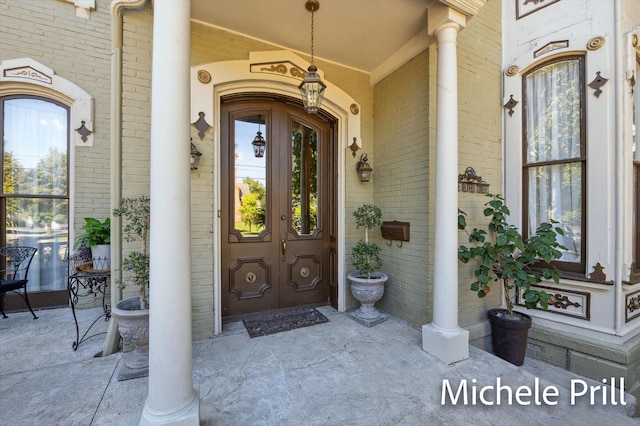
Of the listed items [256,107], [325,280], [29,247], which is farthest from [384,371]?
[29,247]

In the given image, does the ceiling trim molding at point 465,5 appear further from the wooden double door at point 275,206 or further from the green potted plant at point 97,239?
the green potted plant at point 97,239

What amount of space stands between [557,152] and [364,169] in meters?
2.15

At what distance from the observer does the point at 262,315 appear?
329 cm

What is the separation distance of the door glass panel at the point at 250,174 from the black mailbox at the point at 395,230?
4.82 feet

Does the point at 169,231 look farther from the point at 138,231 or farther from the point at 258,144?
the point at 258,144

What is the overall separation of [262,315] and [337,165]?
200 cm

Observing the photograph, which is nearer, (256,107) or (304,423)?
(304,423)

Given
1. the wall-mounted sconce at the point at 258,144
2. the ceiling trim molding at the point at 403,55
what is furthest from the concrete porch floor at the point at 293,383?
the ceiling trim molding at the point at 403,55

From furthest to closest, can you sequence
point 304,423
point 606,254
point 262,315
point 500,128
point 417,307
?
point 500,128 → point 262,315 → point 417,307 → point 606,254 → point 304,423

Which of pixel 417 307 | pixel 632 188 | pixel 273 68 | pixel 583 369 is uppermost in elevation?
pixel 273 68

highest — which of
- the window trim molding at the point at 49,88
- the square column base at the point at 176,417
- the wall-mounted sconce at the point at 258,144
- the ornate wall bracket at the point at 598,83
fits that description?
the window trim molding at the point at 49,88

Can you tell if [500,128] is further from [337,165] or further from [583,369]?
[583,369]

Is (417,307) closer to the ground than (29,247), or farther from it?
closer to the ground

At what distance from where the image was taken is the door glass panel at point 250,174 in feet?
10.6
